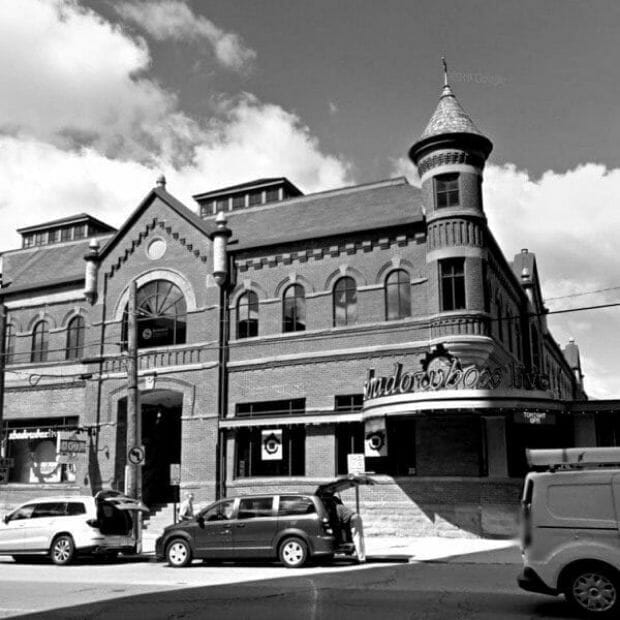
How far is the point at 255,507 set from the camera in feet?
57.0

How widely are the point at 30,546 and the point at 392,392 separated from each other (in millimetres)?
10865

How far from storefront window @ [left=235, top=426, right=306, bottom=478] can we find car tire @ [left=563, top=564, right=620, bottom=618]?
656 inches

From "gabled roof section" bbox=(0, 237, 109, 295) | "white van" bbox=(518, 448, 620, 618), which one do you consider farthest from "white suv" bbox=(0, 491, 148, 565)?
"gabled roof section" bbox=(0, 237, 109, 295)

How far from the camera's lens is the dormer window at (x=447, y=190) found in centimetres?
2562

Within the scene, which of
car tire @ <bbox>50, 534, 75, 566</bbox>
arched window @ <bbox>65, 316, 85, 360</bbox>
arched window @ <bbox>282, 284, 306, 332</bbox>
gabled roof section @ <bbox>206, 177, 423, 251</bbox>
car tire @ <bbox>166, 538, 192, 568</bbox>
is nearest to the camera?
car tire @ <bbox>166, 538, 192, 568</bbox>

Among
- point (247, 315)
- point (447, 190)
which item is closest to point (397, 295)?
point (447, 190)

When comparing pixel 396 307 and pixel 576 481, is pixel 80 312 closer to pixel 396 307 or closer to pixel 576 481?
pixel 396 307

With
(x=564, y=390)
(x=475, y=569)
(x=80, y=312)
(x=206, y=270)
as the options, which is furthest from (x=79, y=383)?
(x=564, y=390)

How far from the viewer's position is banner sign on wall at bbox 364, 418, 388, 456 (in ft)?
78.8

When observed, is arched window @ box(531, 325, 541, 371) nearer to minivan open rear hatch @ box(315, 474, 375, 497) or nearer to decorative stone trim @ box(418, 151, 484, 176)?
decorative stone trim @ box(418, 151, 484, 176)

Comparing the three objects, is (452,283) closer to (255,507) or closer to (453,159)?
(453,159)

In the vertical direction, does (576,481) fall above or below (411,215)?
below

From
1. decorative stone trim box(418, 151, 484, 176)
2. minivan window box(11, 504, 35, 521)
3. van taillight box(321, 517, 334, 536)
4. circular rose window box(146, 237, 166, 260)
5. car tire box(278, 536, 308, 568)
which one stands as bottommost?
car tire box(278, 536, 308, 568)

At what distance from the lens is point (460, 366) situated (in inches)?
891
